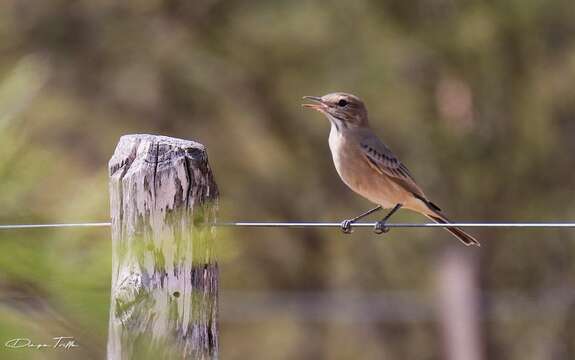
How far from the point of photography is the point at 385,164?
784 centimetres

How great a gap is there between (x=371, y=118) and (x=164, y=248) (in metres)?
Result: 11.0

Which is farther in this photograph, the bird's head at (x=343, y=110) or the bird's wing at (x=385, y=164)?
the bird's head at (x=343, y=110)

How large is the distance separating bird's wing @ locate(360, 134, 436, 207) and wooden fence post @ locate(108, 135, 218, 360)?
4.02 metres

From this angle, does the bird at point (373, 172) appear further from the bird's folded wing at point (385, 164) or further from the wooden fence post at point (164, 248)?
the wooden fence post at point (164, 248)

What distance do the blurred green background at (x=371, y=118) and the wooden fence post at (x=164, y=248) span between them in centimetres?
923

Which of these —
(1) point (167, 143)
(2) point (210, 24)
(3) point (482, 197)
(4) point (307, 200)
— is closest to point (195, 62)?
(2) point (210, 24)

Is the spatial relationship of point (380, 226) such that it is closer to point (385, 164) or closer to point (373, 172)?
point (373, 172)

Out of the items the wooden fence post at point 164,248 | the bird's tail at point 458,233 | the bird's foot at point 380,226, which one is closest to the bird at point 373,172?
the bird's tail at point 458,233

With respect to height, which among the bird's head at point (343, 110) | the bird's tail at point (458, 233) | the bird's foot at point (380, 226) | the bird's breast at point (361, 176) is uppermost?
the bird's head at point (343, 110)

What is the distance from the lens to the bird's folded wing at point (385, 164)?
25.6 feet

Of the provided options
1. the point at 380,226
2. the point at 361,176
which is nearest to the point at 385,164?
the point at 361,176

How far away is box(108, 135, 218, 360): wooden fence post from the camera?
3420 mm

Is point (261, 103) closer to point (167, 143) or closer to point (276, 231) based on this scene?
point (276, 231)

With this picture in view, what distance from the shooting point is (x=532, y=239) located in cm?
1539
